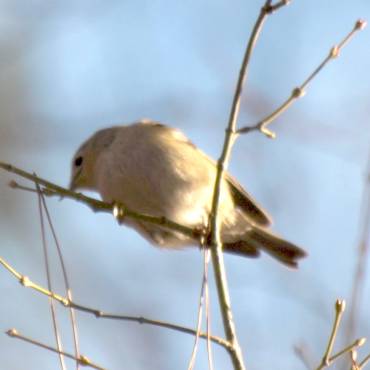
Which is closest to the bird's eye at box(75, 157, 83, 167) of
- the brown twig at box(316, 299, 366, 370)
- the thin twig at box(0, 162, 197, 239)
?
the thin twig at box(0, 162, 197, 239)

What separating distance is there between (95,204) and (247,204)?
5.32 feet

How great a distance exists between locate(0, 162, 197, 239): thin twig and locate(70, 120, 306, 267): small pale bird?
90cm

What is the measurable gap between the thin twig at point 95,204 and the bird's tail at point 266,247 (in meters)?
1.51

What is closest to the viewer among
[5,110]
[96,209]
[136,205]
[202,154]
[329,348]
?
[329,348]

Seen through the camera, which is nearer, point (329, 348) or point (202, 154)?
point (329, 348)

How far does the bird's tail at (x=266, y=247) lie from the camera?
5188mm

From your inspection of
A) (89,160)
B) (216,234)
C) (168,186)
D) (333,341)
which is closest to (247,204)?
(168,186)

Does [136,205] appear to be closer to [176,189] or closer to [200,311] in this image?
[176,189]

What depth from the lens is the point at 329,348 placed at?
2713mm

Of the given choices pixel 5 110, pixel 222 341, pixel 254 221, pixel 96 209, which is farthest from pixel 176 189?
pixel 5 110

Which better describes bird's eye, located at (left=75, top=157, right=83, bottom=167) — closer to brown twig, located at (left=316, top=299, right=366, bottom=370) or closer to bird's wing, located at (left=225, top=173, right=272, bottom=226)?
bird's wing, located at (left=225, top=173, right=272, bottom=226)

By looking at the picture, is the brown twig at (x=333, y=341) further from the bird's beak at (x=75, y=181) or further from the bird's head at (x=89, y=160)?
the bird's beak at (x=75, y=181)

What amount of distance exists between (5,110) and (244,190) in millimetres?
3413

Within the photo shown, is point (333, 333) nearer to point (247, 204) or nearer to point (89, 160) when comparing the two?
point (247, 204)
